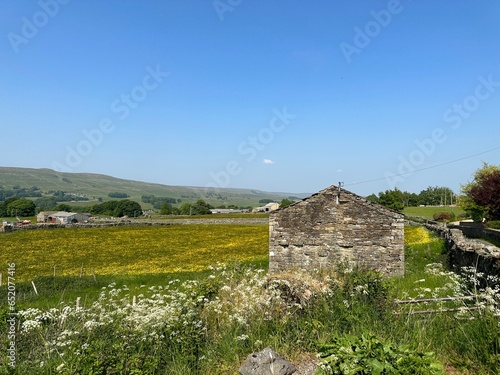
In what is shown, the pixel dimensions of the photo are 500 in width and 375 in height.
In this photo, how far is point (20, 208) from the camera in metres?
123

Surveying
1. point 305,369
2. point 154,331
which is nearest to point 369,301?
point 305,369

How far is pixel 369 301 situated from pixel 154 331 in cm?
414

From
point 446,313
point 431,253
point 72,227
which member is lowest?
point 72,227

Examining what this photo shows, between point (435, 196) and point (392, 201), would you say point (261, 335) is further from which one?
point (435, 196)

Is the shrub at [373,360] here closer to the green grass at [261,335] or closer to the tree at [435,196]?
the green grass at [261,335]

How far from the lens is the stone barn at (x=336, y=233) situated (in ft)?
58.4

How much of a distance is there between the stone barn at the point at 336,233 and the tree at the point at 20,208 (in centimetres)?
13318

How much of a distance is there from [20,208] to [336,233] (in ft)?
453

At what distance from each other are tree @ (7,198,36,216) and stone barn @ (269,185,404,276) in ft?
437

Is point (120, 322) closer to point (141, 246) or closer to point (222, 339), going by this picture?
point (222, 339)

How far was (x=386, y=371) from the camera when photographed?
12.1 ft

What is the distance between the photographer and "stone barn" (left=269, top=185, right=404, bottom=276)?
17.8m

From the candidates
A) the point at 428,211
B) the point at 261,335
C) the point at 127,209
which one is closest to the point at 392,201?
the point at 428,211

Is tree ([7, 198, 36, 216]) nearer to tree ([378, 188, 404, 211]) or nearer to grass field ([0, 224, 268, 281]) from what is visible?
grass field ([0, 224, 268, 281])
